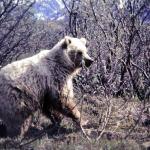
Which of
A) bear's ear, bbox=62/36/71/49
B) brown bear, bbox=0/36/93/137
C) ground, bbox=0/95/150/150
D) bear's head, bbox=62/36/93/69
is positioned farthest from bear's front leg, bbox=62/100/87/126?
bear's ear, bbox=62/36/71/49

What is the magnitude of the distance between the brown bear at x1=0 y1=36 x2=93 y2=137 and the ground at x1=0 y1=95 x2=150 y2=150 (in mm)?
325

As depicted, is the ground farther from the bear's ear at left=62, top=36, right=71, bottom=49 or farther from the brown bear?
the bear's ear at left=62, top=36, right=71, bottom=49

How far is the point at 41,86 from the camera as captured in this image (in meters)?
8.21

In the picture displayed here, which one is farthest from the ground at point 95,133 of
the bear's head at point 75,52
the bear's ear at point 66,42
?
the bear's ear at point 66,42

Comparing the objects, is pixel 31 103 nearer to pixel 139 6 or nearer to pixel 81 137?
pixel 81 137

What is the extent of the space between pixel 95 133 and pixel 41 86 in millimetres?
1334

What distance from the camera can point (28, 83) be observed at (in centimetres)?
803

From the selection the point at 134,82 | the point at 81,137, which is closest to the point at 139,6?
the point at 134,82

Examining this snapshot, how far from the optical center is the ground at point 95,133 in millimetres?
6565

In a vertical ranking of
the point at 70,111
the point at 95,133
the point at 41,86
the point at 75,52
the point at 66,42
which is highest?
the point at 66,42

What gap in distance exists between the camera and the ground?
6.57 meters

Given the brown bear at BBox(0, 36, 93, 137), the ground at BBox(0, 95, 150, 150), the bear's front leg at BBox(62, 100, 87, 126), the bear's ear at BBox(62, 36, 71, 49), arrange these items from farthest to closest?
the bear's ear at BBox(62, 36, 71, 49) < the bear's front leg at BBox(62, 100, 87, 126) < the brown bear at BBox(0, 36, 93, 137) < the ground at BBox(0, 95, 150, 150)

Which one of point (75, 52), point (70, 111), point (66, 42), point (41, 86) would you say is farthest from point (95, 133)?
point (66, 42)

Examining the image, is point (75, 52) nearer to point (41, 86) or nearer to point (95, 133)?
point (41, 86)
